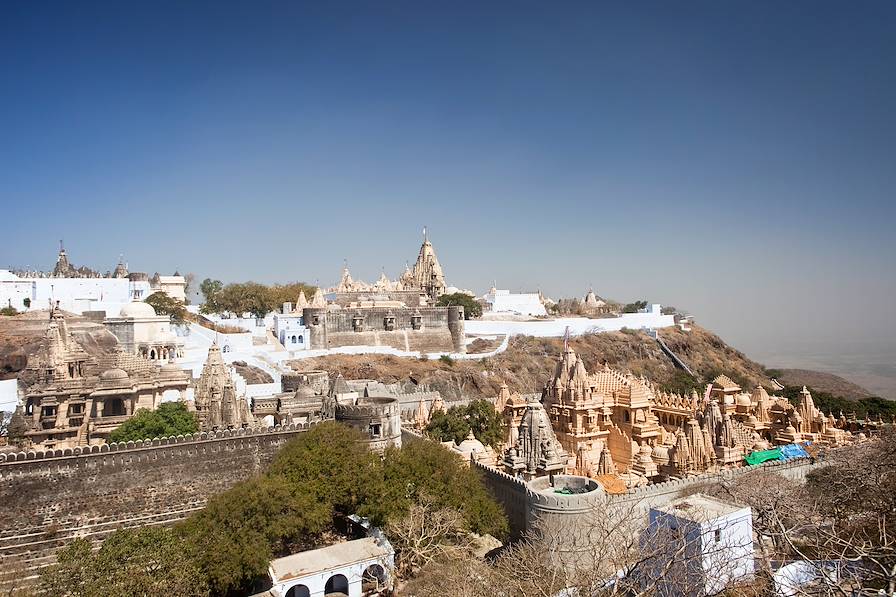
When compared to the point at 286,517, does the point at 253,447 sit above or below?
above

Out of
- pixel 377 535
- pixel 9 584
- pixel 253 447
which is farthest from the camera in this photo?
pixel 253 447

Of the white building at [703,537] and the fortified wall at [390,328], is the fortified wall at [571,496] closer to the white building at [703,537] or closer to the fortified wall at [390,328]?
the white building at [703,537]

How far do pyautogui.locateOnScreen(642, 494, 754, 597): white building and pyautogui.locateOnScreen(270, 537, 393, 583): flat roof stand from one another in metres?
7.85

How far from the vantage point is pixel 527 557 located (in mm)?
15578

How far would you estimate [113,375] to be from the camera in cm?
2719

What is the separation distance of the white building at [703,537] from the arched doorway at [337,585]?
28.4ft

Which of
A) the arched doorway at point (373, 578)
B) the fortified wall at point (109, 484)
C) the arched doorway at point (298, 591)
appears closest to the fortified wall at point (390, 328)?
the fortified wall at point (109, 484)

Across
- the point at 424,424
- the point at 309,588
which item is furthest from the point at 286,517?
the point at 424,424

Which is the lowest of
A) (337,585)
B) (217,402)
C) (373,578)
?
(337,585)

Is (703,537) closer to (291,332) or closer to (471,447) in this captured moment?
(471,447)

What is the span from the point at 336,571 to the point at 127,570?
5.46m

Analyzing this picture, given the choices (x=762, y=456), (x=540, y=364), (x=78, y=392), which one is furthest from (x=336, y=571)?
(x=540, y=364)

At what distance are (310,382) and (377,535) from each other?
15.2 meters

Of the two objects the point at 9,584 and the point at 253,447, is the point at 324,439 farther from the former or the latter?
the point at 9,584
